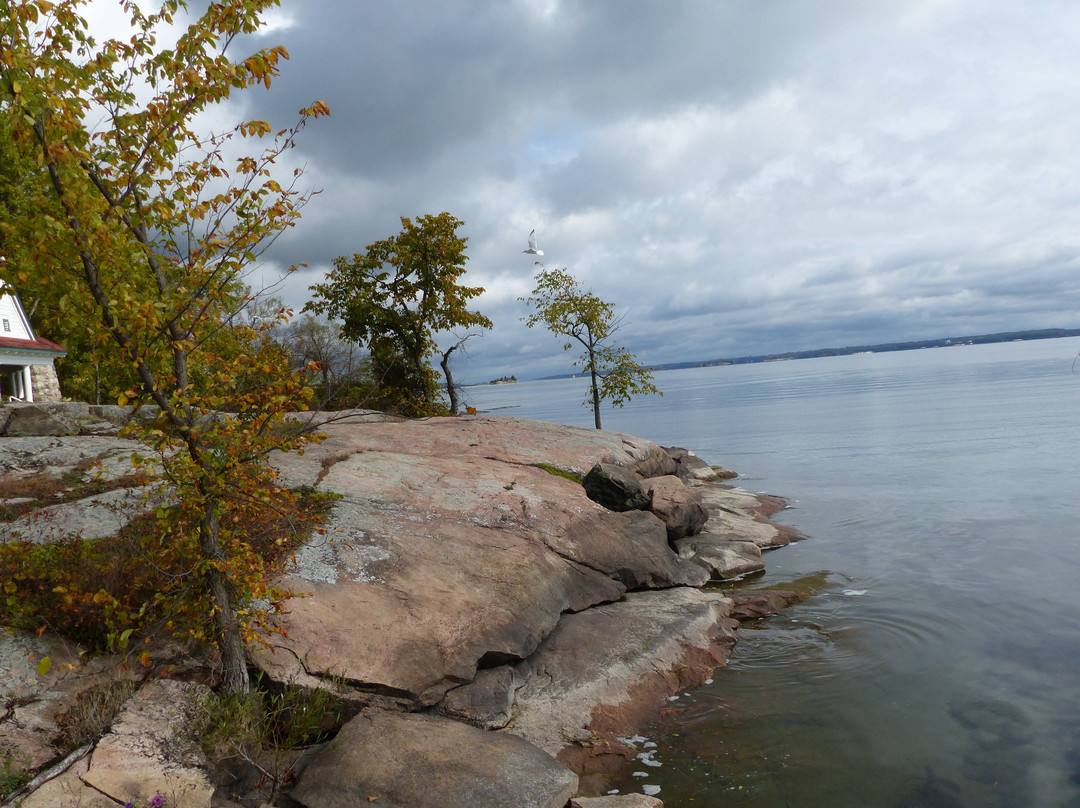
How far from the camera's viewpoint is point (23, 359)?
43281 mm

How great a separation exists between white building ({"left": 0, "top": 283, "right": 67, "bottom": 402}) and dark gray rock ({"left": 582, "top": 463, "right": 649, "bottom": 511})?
41.2 m

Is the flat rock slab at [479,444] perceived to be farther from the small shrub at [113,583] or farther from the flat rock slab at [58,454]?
the small shrub at [113,583]

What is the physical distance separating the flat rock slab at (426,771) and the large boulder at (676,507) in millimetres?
10123

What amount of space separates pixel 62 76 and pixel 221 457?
3703mm

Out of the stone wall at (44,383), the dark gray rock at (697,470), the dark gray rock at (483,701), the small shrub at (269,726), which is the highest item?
the stone wall at (44,383)

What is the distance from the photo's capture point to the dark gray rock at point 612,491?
1689cm

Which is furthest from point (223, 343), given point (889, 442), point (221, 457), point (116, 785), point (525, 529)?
point (889, 442)

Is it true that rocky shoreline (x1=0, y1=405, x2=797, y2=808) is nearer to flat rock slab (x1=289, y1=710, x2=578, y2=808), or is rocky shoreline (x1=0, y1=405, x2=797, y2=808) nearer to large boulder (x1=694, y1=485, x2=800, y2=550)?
flat rock slab (x1=289, y1=710, x2=578, y2=808)

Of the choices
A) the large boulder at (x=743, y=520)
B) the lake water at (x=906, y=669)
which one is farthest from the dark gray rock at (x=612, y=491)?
the lake water at (x=906, y=669)

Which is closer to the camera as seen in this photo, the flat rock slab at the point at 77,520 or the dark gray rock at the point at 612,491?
the flat rock slab at the point at 77,520

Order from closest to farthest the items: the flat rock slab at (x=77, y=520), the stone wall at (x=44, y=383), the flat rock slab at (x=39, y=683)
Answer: the flat rock slab at (x=39, y=683)
the flat rock slab at (x=77, y=520)
the stone wall at (x=44, y=383)

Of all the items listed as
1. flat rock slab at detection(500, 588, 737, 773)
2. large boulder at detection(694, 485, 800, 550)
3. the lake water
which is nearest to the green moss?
large boulder at detection(694, 485, 800, 550)

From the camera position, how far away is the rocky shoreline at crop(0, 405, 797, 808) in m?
7.09

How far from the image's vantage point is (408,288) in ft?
108
